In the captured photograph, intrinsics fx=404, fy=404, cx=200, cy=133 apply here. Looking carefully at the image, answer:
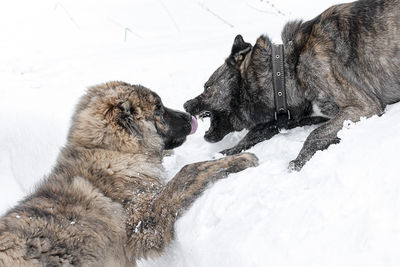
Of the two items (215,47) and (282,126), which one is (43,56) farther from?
(282,126)

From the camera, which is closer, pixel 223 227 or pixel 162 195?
pixel 223 227

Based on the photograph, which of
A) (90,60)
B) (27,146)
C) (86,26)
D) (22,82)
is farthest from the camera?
(86,26)

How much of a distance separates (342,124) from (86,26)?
7703 mm

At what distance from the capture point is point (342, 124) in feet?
12.7

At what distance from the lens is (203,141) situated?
5.52 m

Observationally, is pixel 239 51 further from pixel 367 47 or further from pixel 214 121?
pixel 367 47

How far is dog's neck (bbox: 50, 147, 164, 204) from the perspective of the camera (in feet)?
12.2

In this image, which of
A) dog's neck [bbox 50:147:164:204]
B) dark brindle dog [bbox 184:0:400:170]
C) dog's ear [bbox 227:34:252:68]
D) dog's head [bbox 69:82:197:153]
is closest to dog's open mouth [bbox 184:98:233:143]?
dark brindle dog [bbox 184:0:400:170]

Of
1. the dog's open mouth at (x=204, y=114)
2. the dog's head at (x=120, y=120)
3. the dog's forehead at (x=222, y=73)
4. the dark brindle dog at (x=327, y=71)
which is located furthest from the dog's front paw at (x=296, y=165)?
the dog's open mouth at (x=204, y=114)

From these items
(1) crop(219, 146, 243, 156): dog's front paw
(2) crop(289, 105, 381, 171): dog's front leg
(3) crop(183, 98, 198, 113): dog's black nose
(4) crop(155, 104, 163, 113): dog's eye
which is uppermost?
(2) crop(289, 105, 381, 171): dog's front leg

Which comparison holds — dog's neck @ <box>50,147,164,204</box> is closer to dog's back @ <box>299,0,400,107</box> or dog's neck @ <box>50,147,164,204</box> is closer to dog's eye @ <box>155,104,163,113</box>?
dog's eye @ <box>155,104,163,113</box>

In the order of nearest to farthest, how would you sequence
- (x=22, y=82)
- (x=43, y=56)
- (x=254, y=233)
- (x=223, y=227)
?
(x=254, y=233) < (x=223, y=227) < (x=22, y=82) < (x=43, y=56)

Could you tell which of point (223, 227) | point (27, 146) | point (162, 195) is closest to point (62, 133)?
point (27, 146)

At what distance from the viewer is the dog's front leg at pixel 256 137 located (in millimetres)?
4852
